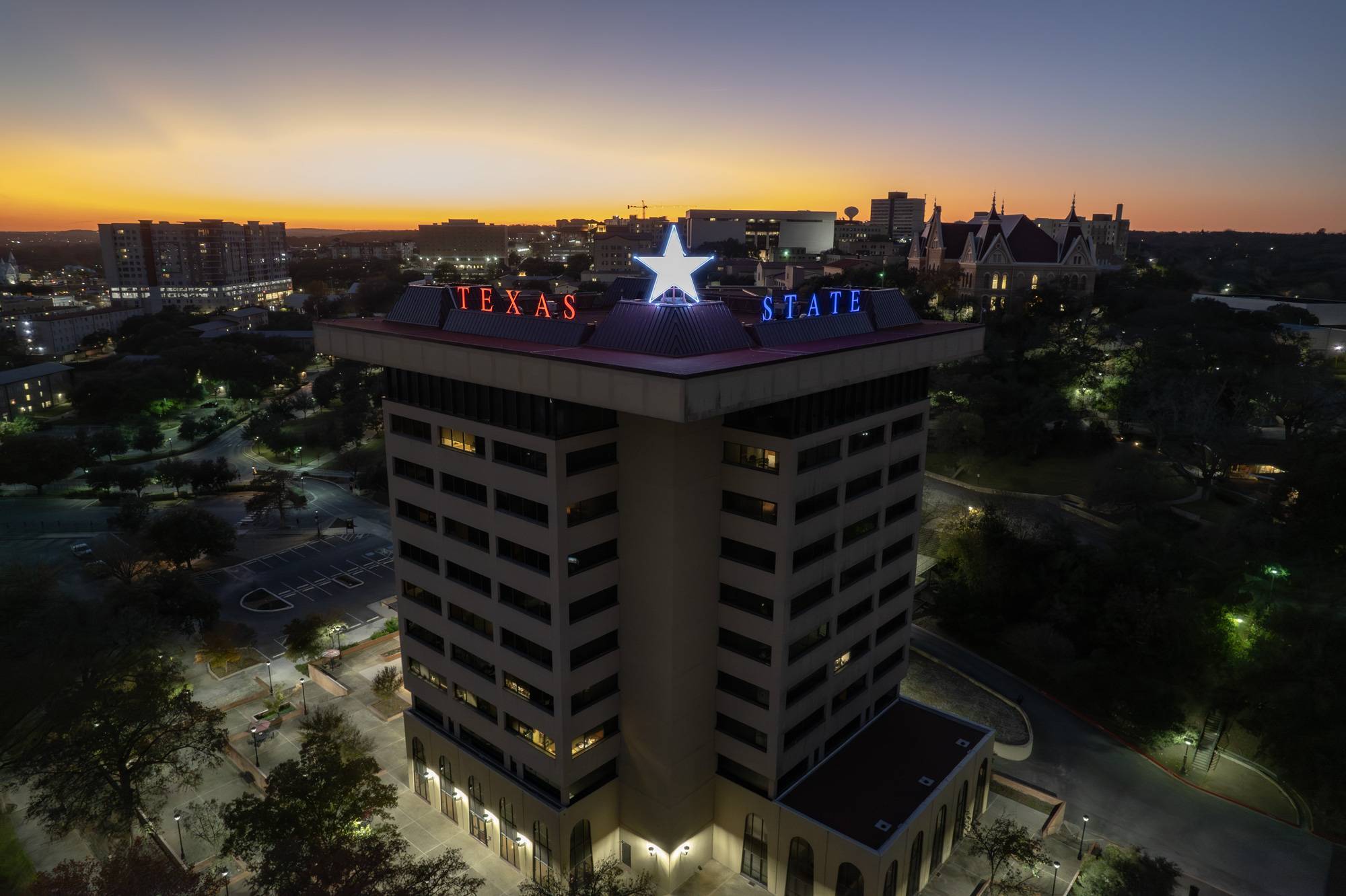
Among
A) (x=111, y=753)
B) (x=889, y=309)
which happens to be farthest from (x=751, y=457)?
(x=111, y=753)

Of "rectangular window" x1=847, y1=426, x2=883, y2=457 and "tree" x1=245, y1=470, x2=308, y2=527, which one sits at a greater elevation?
"rectangular window" x1=847, y1=426, x2=883, y2=457

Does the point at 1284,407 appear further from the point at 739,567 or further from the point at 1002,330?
the point at 739,567

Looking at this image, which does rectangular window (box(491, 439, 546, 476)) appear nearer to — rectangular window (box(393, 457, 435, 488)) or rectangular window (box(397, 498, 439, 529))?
rectangular window (box(393, 457, 435, 488))

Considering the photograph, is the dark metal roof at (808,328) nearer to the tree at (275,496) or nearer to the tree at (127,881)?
the tree at (127,881)

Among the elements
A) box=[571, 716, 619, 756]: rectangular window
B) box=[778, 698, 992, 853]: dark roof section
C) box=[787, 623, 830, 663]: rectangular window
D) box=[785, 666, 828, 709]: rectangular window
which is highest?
box=[787, 623, 830, 663]: rectangular window

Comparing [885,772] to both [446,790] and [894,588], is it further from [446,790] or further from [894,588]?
[446,790]

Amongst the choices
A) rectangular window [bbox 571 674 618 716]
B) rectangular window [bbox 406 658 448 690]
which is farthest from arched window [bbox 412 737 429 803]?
rectangular window [bbox 571 674 618 716]

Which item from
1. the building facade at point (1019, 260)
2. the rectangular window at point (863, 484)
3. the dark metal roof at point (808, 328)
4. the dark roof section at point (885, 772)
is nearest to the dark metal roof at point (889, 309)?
the dark metal roof at point (808, 328)
